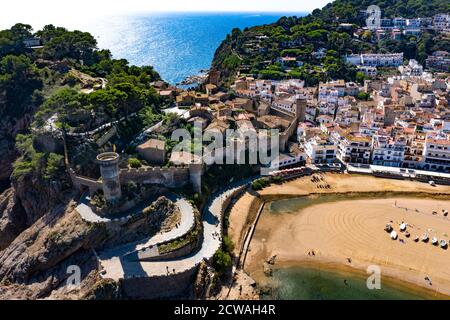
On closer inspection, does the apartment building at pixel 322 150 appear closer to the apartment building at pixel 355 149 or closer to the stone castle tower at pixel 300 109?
the apartment building at pixel 355 149

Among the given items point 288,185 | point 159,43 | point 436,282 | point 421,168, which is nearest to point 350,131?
point 421,168

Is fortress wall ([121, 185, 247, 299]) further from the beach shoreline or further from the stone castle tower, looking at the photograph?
the stone castle tower

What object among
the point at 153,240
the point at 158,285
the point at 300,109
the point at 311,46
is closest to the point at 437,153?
the point at 300,109

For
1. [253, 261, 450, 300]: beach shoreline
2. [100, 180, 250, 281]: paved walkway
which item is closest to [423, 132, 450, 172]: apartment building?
[253, 261, 450, 300]: beach shoreline

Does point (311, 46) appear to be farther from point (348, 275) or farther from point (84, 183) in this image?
point (84, 183)

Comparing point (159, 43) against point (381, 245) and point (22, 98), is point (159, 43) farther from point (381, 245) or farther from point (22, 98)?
point (381, 245)

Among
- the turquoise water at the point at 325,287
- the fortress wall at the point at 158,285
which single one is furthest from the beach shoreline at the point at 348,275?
the fortress wall at the point at 158,285
